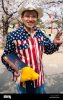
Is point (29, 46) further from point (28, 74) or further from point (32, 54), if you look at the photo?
point (28, 74)

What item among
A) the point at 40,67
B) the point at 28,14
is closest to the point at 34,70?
the point at 40,67

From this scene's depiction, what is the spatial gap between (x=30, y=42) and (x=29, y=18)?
0.42 feet

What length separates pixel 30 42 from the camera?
175cm

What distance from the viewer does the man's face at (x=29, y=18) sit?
1.74m

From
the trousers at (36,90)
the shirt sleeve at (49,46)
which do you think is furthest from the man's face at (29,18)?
the trousers at (36,90)

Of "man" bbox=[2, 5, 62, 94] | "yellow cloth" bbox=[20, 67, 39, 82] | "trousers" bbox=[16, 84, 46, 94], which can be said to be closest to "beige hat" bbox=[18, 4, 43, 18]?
"man" bbox=[2, 5, 62, 94]

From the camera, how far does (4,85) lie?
194 centimetres

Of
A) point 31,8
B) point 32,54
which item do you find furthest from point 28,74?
point 31,8

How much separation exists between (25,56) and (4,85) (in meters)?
0.29

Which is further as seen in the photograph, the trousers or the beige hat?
the trousers

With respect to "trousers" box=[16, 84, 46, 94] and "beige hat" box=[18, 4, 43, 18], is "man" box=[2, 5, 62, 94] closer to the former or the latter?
"beige hat" box=[18, 4, 43, 18]

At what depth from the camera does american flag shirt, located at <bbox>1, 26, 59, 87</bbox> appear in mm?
1738

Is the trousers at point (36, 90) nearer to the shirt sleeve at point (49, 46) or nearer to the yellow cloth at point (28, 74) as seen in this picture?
the yellow cloth at point (28, 74)

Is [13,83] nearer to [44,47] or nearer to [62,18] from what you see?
[44,47]
